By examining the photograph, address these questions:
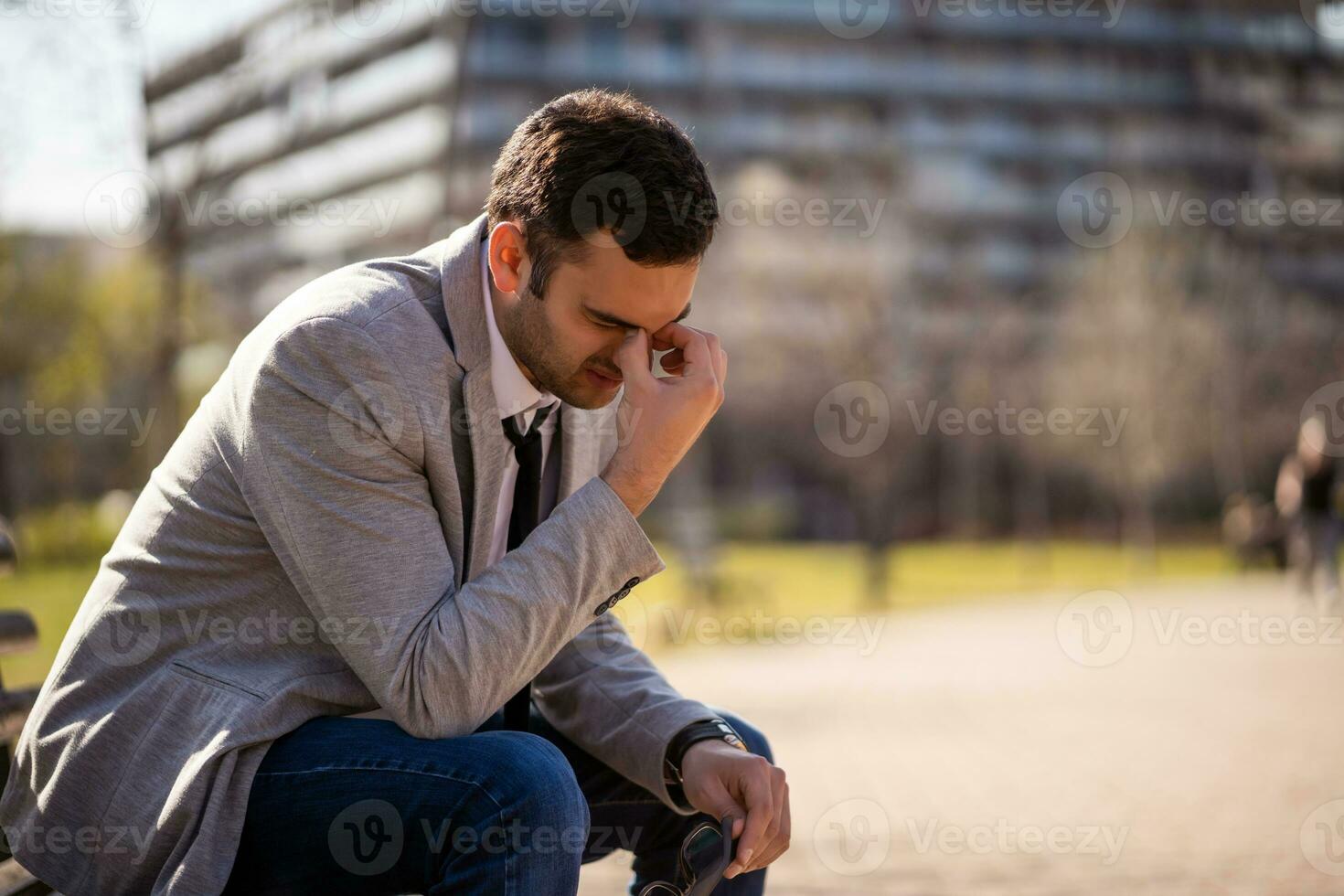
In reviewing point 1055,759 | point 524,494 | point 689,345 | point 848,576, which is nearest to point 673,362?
point 689,345

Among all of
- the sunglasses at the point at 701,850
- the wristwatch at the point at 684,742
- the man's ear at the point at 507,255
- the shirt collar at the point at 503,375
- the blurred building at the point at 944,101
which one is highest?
the blurred building at the point at 944,101

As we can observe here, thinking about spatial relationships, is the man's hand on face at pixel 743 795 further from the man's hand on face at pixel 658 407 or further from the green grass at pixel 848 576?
the green grass at pixel 848 576

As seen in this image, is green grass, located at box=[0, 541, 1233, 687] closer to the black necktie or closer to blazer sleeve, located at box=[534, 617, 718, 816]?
blazer sleeve, located at box=[534, 617, 718, 816]

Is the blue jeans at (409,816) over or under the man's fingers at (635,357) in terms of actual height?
under

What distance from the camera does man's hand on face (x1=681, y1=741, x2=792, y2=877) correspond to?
2154mm

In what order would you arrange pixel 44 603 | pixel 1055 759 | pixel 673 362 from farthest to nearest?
1. pixel 44 603
2. pixel 1055 759
3. pixel 673 362

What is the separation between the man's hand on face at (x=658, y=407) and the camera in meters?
2.10

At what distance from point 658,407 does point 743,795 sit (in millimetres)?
685

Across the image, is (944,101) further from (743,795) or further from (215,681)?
(215,681)

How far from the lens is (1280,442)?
4281 centimetres

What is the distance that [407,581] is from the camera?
1.94 m

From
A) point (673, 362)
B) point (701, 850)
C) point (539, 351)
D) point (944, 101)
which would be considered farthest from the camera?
point (944, 101)

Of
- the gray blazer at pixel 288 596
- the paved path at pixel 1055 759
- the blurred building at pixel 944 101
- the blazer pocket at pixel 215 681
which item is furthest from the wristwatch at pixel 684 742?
the blurred building at pixel 944 101

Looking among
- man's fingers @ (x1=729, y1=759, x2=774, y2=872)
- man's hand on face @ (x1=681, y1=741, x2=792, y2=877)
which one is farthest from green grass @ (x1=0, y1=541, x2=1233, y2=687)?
man's fingers @ (x1=729, y1=759, x2=774, y2=872)
